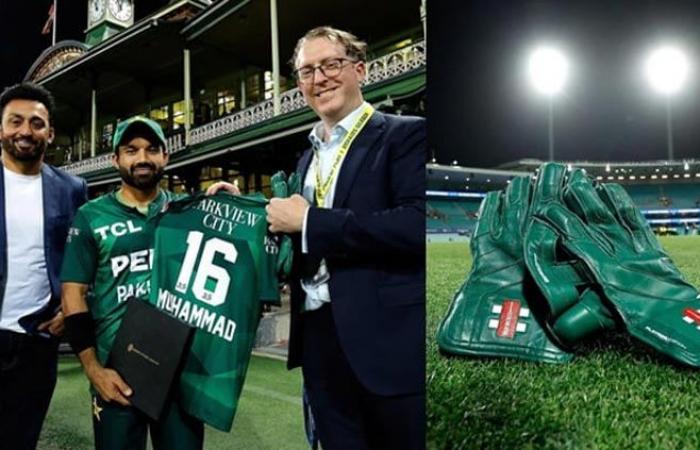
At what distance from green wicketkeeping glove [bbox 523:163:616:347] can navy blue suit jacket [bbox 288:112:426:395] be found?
0.32 m

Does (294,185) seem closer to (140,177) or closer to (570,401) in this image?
(140,177)

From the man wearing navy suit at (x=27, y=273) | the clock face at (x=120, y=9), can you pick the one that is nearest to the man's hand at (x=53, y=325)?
the man wearing navy suit at (x=27, y=273)

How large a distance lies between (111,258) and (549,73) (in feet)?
2.99

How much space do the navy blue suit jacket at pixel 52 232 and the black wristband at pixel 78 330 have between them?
274 mm

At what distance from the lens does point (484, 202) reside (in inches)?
44.3

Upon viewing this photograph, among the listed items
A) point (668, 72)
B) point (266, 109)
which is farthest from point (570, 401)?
point (266, 109)

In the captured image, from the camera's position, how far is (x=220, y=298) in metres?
1.00

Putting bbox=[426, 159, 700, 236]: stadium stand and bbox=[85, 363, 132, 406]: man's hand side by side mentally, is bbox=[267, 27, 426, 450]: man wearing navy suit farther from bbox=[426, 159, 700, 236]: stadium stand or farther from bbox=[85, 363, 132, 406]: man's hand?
bbox=[85, 363, 132, 406]: man's hand

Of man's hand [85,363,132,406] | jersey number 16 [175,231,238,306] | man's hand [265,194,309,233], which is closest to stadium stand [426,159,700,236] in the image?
man's hand [265,194,309,233]

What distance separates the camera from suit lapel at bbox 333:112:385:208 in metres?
0.78

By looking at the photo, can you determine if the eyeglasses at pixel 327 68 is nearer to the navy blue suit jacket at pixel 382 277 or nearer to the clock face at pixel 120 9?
the navy blue suit jacket at pixel 382 277

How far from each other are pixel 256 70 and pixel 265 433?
1099 mm

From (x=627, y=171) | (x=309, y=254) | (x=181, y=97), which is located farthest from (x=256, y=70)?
(x=627, y=171)

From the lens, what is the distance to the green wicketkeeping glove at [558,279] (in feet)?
3.15
